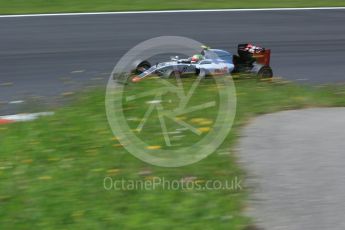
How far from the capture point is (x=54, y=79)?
973 cm

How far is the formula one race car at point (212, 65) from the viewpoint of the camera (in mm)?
7828

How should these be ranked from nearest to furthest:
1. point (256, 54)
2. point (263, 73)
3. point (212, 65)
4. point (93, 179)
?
point (93, 179) < point (212, 65) < point (263, 73) < point (256, 54)

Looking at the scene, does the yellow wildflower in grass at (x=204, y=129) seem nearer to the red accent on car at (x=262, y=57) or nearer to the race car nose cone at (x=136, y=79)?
the race car nose cone at (x=136, y=79)

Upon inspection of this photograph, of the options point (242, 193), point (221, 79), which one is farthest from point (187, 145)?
point (221, 79)

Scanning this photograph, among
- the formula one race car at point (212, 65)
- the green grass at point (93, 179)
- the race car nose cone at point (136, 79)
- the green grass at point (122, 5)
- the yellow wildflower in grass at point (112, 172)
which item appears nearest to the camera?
the green grass at point (93, 179)

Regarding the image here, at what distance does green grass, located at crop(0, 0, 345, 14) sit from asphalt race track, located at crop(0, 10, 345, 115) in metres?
0.72

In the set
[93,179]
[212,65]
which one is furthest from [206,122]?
[212,65]

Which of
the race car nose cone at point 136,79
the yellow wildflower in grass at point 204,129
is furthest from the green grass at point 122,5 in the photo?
the yellow wildflower in grass at point 204,129

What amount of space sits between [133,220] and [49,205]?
0.61 m

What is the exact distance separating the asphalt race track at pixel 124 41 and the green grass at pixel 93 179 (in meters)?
2.61

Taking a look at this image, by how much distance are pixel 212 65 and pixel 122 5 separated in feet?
24.1

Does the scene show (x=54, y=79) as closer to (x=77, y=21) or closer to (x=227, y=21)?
(x=77, y=21)

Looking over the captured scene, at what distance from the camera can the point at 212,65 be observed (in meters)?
7.93

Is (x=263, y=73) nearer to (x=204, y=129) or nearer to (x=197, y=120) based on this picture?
(x=197, y=120)
